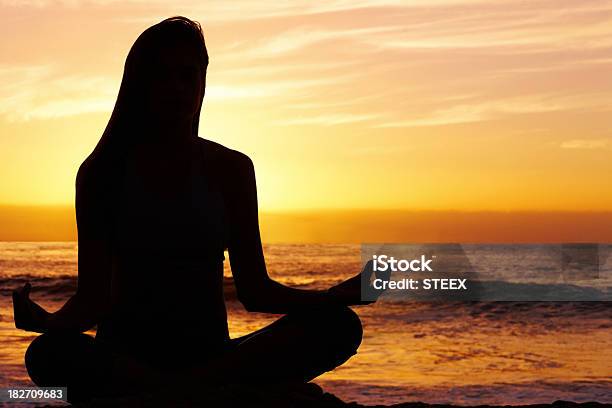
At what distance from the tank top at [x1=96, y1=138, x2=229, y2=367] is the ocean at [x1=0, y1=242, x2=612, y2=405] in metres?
4.51

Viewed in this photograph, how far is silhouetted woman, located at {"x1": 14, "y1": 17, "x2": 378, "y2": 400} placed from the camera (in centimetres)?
472

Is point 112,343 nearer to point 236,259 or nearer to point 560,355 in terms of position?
point 236,259

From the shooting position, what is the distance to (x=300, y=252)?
4088cm

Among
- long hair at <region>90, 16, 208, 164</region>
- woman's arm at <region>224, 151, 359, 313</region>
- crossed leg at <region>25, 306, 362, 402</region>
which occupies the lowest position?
crossed leg at <region>25, 306, 362, 402</region>

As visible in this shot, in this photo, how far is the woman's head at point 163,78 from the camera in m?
4.79

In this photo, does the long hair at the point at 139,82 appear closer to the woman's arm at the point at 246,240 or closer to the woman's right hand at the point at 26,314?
Result: the woman's arm at the point at 246,240

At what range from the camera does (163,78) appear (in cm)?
480

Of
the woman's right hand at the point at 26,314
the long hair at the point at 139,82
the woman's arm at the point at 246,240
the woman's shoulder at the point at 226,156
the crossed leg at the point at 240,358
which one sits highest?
the long hair at the point at 139,82

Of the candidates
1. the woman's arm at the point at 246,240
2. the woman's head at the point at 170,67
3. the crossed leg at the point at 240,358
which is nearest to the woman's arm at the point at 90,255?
the crossed leg at the point at 240,358

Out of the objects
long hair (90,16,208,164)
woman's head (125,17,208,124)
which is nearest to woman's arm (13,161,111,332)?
long hair (90,16,208,164)

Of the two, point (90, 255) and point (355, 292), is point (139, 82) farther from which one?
point (355, 292)

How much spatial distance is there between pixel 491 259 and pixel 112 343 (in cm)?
3738

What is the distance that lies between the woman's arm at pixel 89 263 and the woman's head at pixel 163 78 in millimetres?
247

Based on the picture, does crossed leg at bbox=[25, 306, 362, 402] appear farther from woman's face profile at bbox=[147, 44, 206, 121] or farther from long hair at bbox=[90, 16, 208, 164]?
woman's face profile at bbox=[147, 44, 206, 121]
